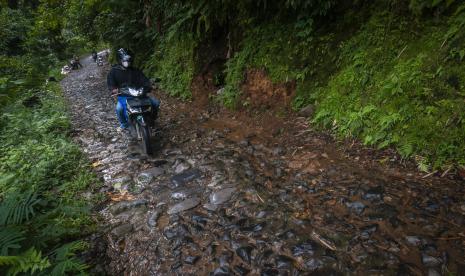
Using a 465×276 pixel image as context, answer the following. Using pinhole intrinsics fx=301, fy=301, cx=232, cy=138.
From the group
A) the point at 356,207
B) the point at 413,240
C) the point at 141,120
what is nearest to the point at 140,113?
the point at 141,120

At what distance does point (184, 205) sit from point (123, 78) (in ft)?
13.5

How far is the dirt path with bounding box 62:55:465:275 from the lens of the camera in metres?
3.01

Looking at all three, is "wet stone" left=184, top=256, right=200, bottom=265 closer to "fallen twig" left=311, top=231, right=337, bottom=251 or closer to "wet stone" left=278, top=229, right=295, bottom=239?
"wet stone" left=278, top=229, right=295, bottom=239

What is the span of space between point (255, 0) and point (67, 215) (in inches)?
248

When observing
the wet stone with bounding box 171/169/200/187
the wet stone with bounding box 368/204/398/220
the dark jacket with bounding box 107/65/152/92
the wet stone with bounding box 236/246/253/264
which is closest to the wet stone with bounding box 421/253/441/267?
the wet stone with bounding box 368/204/398/220

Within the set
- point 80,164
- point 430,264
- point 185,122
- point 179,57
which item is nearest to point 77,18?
point 179,57

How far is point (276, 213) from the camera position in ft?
12.5

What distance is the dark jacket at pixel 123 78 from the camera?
22.6 ft

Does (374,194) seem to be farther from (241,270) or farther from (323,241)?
(241,270)

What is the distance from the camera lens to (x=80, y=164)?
5.91 m

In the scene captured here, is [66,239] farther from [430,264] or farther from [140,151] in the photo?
[430,264]

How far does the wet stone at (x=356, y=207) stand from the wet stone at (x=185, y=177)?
2474 millimetres

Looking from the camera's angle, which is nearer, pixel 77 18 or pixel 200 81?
pixel 200 81

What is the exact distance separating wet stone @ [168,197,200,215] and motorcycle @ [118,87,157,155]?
214 cm
